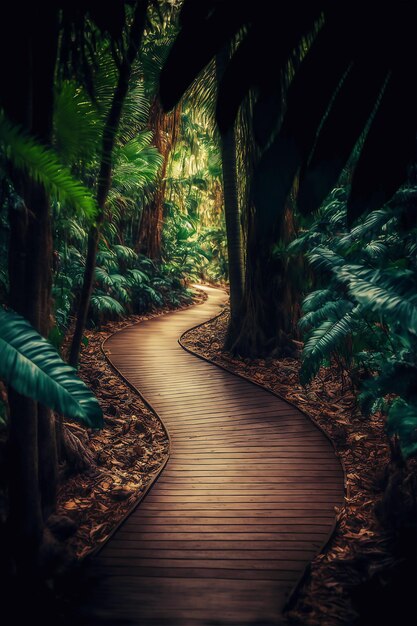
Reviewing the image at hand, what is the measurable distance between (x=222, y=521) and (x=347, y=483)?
121cm

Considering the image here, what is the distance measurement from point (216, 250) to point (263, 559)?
55.4ft

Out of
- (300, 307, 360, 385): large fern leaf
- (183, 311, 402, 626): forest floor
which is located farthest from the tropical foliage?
(183, 311, 402, 626): forest floor

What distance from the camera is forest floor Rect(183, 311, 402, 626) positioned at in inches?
109

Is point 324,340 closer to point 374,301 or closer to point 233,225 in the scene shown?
point 374,301

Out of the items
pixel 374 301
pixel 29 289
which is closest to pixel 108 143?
pixel 29 289

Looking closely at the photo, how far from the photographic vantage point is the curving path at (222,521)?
2.73m

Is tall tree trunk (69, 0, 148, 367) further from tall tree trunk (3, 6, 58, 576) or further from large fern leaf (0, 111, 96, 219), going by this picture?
large fern leaf (0, 111, 96, 219)

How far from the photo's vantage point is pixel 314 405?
5.91m

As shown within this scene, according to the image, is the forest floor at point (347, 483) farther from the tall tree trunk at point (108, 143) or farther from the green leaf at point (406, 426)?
the tall tree trunk at point (108, 143)

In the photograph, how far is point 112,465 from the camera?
14.9 feet

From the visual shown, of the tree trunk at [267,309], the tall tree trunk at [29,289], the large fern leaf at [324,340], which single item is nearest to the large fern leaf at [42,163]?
the tall tree trunk at [29,289]

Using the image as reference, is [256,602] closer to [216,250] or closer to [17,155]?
[17,155]

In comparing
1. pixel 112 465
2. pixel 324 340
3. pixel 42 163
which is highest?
pixel 42 163

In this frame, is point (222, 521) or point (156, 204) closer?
point (222, 521)
